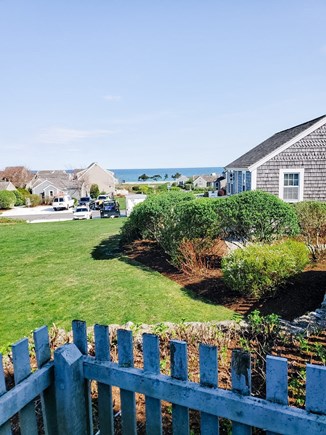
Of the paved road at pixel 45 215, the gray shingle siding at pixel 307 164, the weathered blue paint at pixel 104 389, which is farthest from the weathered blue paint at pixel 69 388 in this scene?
the paved road at pixel 45 215

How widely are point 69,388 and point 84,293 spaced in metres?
5.98

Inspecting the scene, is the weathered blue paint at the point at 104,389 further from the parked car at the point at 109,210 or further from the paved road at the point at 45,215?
the paved road at the point at 45,215

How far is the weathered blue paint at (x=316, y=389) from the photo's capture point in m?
1.47

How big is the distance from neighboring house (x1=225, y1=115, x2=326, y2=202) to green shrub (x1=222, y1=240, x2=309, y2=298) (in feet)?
32.4

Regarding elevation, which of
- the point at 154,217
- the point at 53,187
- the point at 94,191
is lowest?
the point at 94,191

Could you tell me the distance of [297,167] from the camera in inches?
634

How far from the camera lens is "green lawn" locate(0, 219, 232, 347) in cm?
627

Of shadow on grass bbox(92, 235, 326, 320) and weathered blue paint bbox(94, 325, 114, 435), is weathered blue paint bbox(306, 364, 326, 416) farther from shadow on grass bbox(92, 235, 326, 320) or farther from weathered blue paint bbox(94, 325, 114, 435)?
shadow on grass bbox(92, 235, 326, 320)

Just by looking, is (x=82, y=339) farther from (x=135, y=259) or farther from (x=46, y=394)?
(x=135, y=259)

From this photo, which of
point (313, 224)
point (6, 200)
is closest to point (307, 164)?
point (313, 224)

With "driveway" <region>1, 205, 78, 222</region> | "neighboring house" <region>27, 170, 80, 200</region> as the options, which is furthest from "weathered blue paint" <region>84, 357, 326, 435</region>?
"neighboring house" <region>27, 170, 80, 200</region>

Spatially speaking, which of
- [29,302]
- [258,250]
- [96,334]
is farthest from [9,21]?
[96,334]

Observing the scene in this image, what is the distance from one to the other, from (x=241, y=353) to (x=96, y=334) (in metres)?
0.92

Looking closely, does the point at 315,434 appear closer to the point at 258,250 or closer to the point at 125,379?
the point at 125,379
